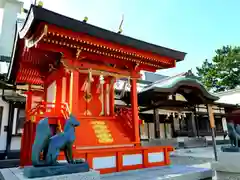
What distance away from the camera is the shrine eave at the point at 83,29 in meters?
4.34

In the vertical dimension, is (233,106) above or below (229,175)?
above

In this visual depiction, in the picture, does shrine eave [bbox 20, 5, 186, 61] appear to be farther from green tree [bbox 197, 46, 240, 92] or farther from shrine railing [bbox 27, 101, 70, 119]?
green tree [bbox 197, 46, 240, 92]

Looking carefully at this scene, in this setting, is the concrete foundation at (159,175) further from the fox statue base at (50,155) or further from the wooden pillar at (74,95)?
the wooden pillar at (74,95)

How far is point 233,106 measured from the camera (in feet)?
59.8

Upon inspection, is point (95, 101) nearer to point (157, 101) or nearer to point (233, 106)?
point (157, 101)

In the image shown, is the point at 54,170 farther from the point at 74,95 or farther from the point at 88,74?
the point at 88,74

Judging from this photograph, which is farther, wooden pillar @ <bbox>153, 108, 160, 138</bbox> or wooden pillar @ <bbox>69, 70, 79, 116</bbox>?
wooden pillar @ <bbox>153, 108, 160, 138</bbox>

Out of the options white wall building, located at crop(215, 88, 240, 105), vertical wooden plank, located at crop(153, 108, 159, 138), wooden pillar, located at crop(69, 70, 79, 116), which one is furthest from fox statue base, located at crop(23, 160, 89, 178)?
white wall building, located at crop(215, 88, 240, 105)

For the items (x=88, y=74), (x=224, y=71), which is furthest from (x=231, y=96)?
(x=88, y=74)

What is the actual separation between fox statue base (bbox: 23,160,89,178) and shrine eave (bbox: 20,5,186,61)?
3.16 m

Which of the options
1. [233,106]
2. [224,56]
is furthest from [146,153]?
[224,56]

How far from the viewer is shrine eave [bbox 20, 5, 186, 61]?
4344 millimetres

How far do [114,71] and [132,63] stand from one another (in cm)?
78

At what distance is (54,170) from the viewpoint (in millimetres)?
2984
